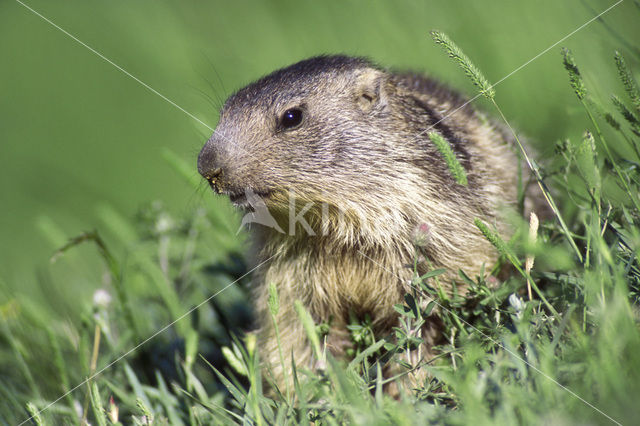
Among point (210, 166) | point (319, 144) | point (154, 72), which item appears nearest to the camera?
point (210, 166)

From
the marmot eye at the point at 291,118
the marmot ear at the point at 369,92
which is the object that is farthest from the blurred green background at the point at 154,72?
Answer: the marmot eye at the point at 291,118

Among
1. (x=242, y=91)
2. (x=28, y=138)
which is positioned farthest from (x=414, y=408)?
(x=28, y=138)

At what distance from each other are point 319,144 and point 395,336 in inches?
35.6

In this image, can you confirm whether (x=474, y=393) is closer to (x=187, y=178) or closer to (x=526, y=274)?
(x=526, y=274)

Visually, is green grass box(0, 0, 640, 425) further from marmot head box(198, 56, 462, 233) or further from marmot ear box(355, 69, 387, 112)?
marmot ear box(355, 69, 387, 112)

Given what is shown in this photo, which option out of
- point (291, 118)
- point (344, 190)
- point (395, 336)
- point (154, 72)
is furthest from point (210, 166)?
point (154, 72)

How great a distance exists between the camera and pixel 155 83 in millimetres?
6551

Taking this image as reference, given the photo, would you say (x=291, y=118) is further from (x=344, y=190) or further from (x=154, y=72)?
(x=154, y=72)

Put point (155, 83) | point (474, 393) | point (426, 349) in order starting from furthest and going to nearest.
Answer: point (155, 83) → point (426, 349) → point (474, 393)

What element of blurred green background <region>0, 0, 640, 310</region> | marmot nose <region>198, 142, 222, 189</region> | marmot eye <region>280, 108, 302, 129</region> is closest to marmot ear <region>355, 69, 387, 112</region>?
marmot eye <region>280, 108, 302, 129</region>

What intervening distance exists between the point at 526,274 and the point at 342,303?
3.22ft

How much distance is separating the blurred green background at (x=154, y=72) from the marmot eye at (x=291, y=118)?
218 cm

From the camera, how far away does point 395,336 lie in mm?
2812

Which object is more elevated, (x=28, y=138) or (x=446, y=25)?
(x=28, y=138)
